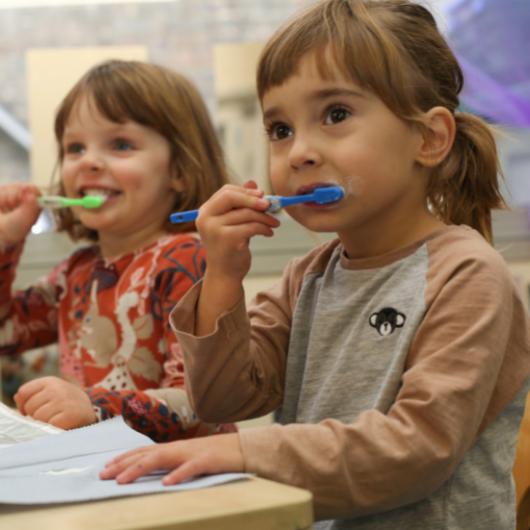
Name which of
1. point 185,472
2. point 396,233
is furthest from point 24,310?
point 185,472

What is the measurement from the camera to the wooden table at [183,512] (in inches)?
21.9

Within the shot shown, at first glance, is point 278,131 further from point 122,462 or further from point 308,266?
point 122,462

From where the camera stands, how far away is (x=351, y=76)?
3.32 feet

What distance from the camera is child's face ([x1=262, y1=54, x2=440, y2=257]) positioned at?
101cm

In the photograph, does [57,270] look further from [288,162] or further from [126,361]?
[288,162]

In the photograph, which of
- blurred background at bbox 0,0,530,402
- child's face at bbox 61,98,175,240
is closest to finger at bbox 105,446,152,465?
child's face at bbox 61,98,175,240

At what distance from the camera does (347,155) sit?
3.30ft

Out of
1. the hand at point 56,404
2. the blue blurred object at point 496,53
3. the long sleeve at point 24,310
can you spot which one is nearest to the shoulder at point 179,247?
the long sleeve at point 24,310

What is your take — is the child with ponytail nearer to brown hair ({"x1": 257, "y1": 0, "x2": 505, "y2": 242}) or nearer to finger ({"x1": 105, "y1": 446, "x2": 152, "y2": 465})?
brown hair ({"x1": 257, "y1": 0, "x2": 505, "y2": 242})

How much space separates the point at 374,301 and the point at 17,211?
760mm

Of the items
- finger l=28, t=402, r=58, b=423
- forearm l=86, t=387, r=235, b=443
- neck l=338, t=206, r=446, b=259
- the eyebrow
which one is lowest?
forearm l=86, t=387, r=235, b=443

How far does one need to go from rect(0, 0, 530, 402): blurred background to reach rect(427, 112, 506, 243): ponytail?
1.01m

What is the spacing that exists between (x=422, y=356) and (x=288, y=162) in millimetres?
265

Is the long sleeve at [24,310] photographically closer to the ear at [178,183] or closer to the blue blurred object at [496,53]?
the ear at [178,183]
